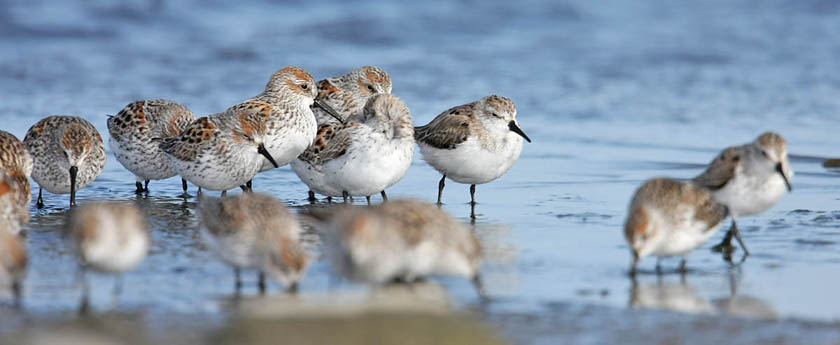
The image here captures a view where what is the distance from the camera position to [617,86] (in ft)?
57.6

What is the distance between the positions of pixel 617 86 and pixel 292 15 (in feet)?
28.8

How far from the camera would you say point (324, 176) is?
1056 cm

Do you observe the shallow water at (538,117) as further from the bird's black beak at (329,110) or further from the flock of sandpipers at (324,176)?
the bird's black beak at (329,110)

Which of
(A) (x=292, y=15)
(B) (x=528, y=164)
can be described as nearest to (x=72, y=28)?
(A) (x=292, y=15)

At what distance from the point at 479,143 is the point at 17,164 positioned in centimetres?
405

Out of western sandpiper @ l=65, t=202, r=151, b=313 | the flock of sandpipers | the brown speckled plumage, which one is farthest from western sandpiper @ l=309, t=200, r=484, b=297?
the brown speckled plumage

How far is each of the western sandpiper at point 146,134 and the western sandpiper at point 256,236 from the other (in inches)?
151

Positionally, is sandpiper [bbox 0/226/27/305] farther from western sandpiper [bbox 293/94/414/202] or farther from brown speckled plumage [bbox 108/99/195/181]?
brown speckled plumage [bbox 108/99/195/181]

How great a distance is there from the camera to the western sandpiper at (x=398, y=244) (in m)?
6.77

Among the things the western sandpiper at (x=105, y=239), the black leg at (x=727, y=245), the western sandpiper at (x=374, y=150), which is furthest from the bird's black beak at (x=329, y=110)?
the western sandpiper at (x=105, y=239)

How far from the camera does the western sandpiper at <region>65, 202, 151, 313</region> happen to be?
6711mm

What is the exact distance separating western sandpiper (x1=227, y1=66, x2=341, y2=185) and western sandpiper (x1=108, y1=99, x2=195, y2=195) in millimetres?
939

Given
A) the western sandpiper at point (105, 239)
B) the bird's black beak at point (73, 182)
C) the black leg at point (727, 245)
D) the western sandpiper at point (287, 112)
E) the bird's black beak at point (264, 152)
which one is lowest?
the black leg at point (727, 245)

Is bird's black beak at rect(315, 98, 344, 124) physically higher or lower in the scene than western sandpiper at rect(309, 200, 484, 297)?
higher
